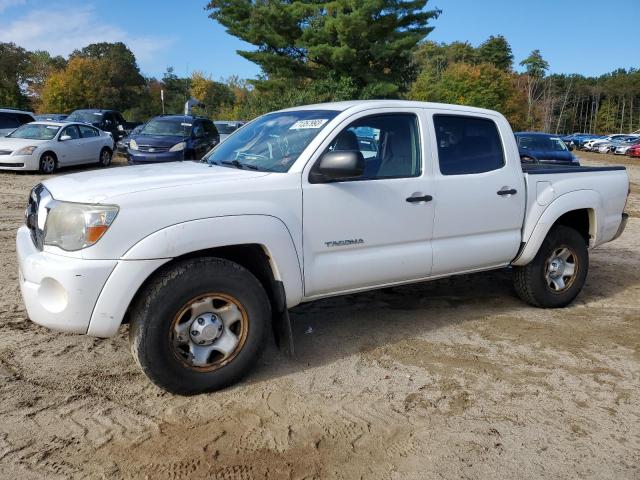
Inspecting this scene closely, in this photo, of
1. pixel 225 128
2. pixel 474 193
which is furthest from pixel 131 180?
pixel 225 128

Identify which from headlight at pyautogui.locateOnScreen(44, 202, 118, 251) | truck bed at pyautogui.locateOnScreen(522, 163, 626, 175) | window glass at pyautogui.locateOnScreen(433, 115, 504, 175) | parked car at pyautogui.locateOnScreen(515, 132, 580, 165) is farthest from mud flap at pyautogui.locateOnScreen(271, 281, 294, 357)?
parked car at pyautogui.locateOnScreen(515, 132, 580, 165)

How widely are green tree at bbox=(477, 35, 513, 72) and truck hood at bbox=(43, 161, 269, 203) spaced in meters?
93.5

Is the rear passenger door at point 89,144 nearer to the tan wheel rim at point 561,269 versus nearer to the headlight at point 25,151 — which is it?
the headlight at point 25,151

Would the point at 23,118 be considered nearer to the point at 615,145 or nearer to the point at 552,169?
the point at 552,169

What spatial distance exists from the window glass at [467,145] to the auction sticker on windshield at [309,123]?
989 mm

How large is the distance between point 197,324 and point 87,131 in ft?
51.1

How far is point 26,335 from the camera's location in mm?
4371

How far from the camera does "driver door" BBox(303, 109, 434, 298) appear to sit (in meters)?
3.86

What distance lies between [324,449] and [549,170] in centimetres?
351

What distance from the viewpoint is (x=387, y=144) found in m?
4.37

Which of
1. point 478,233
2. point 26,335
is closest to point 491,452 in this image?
point 478,233

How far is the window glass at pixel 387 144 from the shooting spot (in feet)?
13.7

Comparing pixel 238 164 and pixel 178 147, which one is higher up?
pixel 178 147

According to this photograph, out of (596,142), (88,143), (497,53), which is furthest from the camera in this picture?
(497,53)
